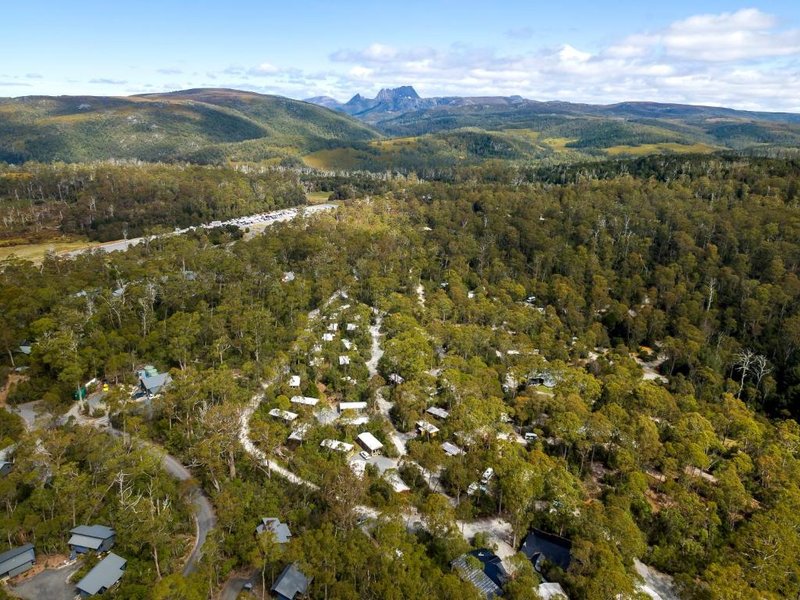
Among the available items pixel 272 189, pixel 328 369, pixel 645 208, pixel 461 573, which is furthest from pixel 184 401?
pixel 272 189

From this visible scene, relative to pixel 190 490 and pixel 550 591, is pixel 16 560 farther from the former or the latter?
pixel 550 591

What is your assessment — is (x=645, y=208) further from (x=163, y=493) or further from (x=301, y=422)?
(x=163, y=493)

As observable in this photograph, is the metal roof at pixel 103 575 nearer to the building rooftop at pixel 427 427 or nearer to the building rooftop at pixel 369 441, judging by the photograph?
the building rooftop at pixel 369 441

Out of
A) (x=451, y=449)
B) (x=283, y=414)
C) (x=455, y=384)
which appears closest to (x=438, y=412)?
(x=455, y=384)

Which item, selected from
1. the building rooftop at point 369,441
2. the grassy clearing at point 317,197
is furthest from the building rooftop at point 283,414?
the grassy clearing at point 317,197

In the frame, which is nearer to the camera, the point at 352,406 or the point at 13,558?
the point at 13,558

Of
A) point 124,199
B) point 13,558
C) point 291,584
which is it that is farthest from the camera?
point 124,199
